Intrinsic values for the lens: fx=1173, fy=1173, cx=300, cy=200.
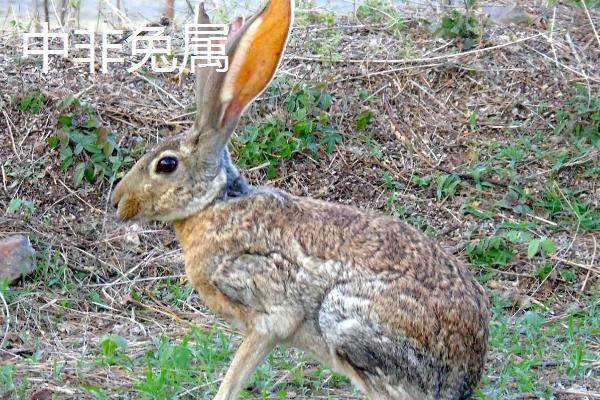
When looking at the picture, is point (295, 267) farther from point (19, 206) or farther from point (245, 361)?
point (19, 206)

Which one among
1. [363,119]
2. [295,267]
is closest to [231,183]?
[295,267]

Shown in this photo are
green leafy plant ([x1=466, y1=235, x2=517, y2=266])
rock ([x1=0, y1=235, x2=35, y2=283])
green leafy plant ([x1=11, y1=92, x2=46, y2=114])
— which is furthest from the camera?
green leafy plant ([x1=11, y1=92, x2=46, y2=114])

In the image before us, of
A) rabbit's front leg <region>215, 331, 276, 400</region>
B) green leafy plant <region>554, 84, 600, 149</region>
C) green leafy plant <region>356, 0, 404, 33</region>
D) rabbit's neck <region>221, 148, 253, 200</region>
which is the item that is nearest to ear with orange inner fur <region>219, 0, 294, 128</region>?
rabbit's neck <region>221, 148, 253, 200</region>

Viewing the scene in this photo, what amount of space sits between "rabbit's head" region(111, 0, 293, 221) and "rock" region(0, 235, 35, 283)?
1561 millimetres

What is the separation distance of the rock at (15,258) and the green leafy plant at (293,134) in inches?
55.7

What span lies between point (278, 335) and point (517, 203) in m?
2.82

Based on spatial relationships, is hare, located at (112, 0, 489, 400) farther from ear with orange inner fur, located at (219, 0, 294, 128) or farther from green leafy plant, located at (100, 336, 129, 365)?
green leafy plant, located at (100, 336, 129, 365)

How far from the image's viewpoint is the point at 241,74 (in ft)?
15.3

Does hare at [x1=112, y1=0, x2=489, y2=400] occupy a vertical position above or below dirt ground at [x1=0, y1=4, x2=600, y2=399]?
above

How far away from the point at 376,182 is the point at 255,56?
2615 mm

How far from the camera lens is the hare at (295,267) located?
4328mm

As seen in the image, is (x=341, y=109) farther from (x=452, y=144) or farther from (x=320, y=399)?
(x=320, y=399)

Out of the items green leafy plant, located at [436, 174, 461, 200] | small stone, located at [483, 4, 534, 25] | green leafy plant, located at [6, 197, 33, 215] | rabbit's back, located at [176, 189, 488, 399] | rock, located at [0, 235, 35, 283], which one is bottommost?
rock, located at [0, 235, 35, 283]

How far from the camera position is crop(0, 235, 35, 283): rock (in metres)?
6.24
